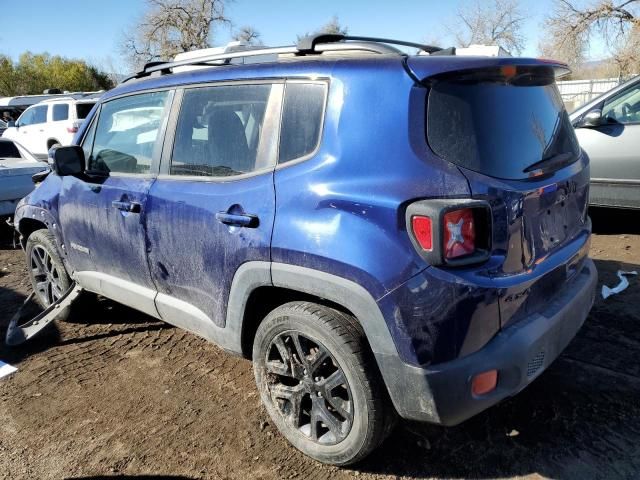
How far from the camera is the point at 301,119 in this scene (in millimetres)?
2475

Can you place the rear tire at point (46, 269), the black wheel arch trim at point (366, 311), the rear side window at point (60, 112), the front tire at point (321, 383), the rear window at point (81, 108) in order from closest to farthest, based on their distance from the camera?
the black wheel arch trim at point (366, 311) < the front tire at point (321, 383) < the rear tire at point (46, 269) < the rear window at point (81, 108) < the rear side window at point (60, 112)

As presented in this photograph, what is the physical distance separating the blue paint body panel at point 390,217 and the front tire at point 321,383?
0.80 ft

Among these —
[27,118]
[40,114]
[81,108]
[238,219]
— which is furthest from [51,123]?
[238,219]

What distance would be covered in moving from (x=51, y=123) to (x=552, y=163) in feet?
53.1

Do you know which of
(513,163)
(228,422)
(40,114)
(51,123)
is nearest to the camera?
(513,163)

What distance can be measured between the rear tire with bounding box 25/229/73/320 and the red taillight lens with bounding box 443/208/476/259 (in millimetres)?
3257

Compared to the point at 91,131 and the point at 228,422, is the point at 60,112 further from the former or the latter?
the point at 228,422

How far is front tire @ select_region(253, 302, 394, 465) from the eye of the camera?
2.29m

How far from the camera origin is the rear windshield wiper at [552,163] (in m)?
2.37

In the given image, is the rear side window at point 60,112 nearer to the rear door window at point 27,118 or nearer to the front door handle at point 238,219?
the rear door window at point 27,118

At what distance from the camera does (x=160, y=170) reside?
3133 mm

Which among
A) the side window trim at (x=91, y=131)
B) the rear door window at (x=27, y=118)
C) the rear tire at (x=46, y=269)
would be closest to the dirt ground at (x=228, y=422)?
the rear tire at (x=46, y=269)

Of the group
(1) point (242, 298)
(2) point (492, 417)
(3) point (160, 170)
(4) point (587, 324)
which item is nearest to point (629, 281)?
(4) point (587, 324)

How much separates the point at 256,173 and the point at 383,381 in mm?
1129
